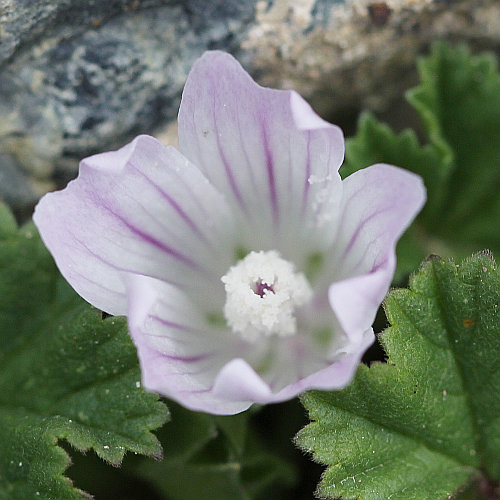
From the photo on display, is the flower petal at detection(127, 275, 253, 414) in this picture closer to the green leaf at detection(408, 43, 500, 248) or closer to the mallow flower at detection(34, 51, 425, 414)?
the mallow flower at detection(34, 51, 425, 414)

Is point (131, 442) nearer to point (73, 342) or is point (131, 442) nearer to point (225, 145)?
point (73, 342)

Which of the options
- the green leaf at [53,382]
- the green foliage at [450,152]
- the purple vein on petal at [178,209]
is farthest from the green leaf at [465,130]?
the green leaf at [53,382]

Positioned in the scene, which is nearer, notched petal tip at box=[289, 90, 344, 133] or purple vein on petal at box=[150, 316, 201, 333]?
notched petal tip at box=[289, 90, 344, 133]

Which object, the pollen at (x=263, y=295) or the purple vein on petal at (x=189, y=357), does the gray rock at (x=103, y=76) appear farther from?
the purple vein on petal at (x=189, y=357)

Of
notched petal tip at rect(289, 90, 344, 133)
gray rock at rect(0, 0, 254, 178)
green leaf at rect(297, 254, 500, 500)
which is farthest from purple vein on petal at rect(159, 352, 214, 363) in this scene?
gray rock at rect(0, 0, 254, 178)

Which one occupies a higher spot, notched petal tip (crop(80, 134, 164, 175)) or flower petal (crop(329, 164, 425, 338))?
notched petal tip (crop(80, 134, 164, 175))

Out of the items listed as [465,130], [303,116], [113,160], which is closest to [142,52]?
[113,160]

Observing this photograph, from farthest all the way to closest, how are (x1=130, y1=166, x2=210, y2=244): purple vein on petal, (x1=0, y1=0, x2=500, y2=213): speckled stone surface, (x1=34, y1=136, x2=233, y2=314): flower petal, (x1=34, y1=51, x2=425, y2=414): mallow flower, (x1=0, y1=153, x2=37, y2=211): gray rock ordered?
1. (x1=0, y1=153, x2=37, y2=211): gray rock
2. (x1=0, y1=0, x2=500, y2=213): speckled stone surface
3. (x1=130, y1=166, x2=210, y2=244): purple vein on petal
4. (x1=34, y1=136, x2=233, y2=314): flower petal
5. (x1=34, y1=51, x2=425, y2=414): mallow flower
